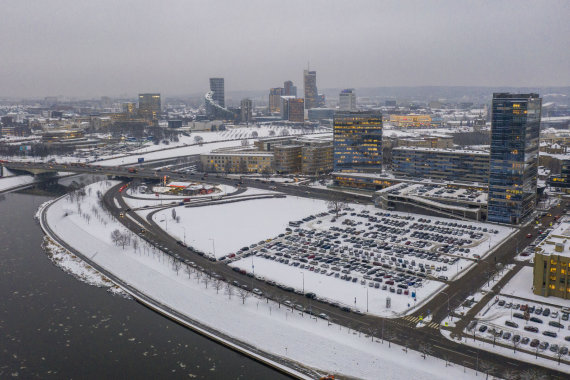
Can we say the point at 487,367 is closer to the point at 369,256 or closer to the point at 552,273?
the point at 552,273

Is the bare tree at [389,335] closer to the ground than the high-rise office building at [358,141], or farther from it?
closer to the ground

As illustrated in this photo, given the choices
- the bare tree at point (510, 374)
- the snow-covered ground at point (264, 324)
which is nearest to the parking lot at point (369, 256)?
the snow-covered ground at point (264, 324)

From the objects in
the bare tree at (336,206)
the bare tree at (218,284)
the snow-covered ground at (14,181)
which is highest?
the snow-covered ground at (14,181)

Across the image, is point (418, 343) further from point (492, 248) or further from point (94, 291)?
point (94, 291)

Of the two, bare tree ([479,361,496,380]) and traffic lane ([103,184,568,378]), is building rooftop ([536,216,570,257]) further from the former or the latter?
bare tree ([479,361,496,380])

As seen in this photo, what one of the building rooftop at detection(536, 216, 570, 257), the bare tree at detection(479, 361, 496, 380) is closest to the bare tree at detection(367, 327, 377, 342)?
the bare tree at detection(479, 361, 496, 380)

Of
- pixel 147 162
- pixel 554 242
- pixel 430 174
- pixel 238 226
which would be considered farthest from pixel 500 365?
pixel 147 162

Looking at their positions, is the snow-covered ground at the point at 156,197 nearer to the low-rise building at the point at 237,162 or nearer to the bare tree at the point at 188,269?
the low-rise building at the point at 237,162

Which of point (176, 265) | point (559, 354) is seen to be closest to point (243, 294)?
point (176, 265)
